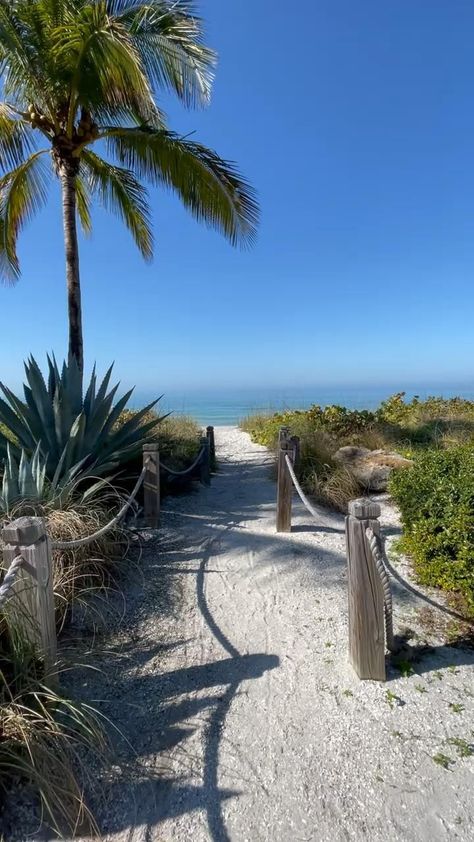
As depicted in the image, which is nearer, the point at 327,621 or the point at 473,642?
the point at 473,642

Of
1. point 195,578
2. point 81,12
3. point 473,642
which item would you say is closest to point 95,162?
point 81,12

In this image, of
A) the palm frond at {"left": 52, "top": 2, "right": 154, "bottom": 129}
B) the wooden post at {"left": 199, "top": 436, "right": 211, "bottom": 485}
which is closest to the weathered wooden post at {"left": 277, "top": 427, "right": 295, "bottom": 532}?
the wooden post at {"left": 199, "top": 436, "right": 211, "bottom": 485}

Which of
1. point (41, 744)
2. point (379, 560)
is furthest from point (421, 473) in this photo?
point (41, 744)

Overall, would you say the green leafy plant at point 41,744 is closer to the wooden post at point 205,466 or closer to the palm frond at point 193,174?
the wooden post at point 205,466

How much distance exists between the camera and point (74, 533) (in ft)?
11.1

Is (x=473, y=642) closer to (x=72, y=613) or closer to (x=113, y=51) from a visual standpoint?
(x=72, y=613)

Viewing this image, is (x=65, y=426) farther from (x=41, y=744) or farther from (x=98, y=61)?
(x=98, y=61)

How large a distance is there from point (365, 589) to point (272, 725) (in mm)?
844

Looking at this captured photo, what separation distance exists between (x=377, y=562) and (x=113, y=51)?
643cm

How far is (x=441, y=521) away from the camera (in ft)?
11.2

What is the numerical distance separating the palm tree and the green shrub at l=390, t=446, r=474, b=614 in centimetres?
504

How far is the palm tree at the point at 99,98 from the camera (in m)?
5.41

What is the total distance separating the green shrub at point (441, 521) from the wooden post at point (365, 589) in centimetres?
101

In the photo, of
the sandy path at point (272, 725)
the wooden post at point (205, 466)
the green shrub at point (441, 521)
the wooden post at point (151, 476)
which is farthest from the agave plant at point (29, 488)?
the green shrub at point (441, 521)
